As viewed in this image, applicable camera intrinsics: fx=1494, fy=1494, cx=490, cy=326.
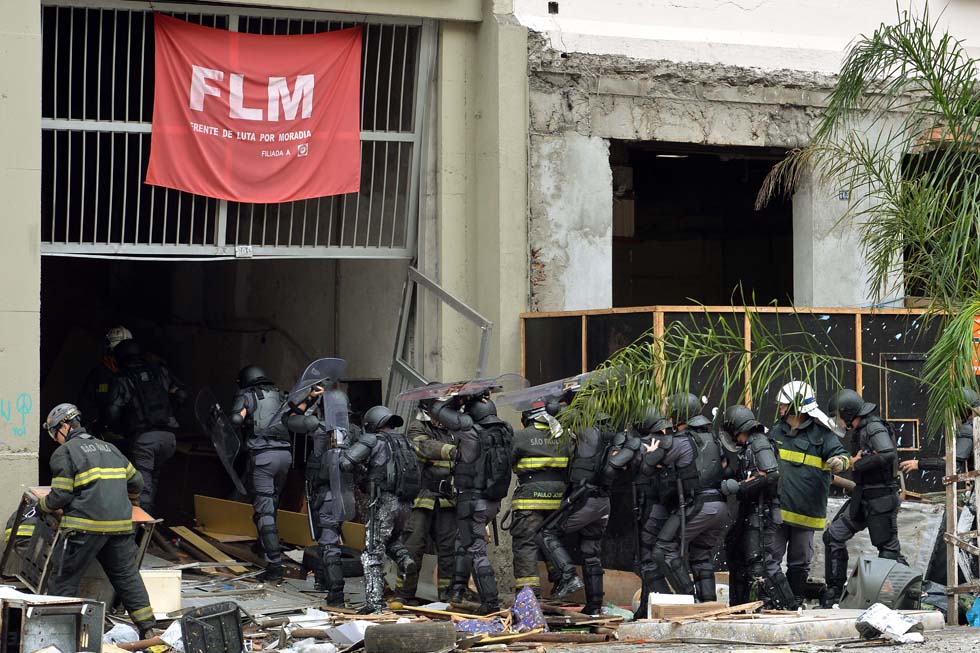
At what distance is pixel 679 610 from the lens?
10.7m

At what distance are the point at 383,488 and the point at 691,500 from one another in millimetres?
2499

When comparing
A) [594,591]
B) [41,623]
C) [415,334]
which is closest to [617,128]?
[415,334]

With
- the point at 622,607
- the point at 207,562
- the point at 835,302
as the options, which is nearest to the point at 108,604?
the point at 207,562

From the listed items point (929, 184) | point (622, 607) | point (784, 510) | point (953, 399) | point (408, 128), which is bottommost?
point (622, 607)

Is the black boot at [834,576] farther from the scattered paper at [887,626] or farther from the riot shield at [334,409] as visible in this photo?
the riot shield at [334,409]

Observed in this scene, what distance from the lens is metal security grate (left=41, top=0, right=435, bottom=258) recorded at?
1318cm

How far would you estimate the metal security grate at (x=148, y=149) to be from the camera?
1318 cm

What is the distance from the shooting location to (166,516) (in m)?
16.6

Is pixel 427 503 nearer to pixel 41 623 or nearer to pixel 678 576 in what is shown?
pixel 678 576

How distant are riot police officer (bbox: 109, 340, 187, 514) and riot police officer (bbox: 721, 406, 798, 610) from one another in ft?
18.9

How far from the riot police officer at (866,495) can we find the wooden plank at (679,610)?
1.60 metres

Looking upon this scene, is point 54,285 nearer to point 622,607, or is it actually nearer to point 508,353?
point 508,353

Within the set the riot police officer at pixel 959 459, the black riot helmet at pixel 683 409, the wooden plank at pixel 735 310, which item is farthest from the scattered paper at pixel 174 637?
the riot police officer at pixel 959 459

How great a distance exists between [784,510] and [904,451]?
1715 mm
